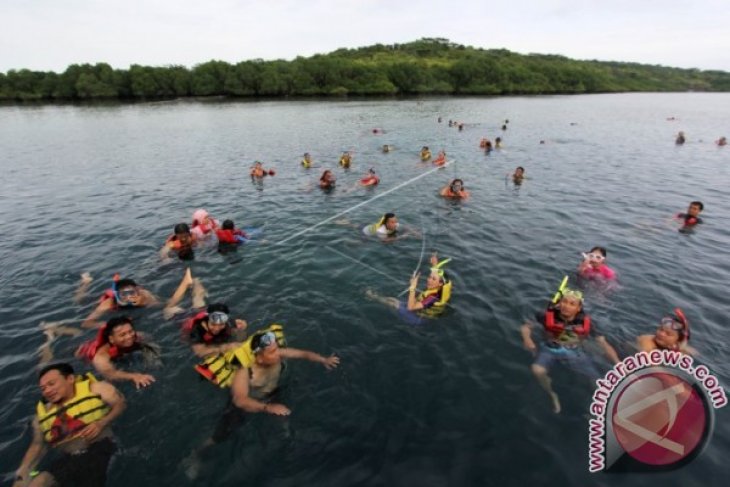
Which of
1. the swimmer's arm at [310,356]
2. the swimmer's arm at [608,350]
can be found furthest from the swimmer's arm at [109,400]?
the swimmer's arm at [608,350]

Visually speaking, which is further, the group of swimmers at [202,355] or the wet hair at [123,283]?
the wet hair at [123,283]

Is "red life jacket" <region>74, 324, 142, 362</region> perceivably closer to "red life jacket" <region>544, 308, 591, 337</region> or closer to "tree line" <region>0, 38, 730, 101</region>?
"red life jacket" <region>544, 308, 591, 337</region>

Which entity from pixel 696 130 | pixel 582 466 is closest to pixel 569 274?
pixel 582 466

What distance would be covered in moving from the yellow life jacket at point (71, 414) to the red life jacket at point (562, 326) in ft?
31.8

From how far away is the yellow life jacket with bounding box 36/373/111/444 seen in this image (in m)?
6.56

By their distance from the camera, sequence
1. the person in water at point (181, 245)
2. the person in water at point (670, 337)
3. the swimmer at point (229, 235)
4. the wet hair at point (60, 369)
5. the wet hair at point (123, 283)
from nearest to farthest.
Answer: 1. the wet hair at point (60, 369)
2. the person in water at point (670, 337)
3. the wet hair at point (123, 283)
4. the person in water at point (181, 245)
5. the swimmer at point (229, 235)

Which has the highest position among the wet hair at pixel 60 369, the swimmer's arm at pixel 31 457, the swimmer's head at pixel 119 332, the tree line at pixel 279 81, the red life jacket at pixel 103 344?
the tree line at pixel 279 81

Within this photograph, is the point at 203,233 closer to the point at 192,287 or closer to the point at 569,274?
the point at 192,287

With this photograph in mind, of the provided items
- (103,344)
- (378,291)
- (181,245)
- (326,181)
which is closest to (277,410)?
(103,344)

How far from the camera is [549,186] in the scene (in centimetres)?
2364

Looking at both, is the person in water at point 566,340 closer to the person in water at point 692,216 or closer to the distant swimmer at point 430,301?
the distant swimmer at point 430,301

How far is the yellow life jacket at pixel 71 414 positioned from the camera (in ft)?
21.5

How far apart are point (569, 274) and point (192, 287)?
12.2 m

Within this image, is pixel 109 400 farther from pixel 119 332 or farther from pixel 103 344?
pixel 103 344
